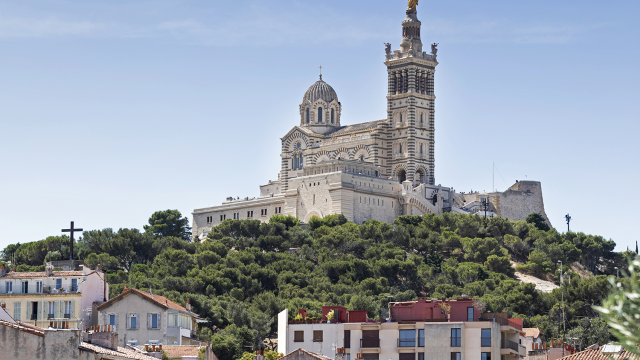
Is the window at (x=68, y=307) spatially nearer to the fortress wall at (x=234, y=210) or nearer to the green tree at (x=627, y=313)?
the green tree at (x=627, y=313)

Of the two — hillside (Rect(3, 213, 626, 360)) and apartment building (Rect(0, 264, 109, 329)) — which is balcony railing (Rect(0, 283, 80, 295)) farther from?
hillside (Rect(3, 213, 626, 360))

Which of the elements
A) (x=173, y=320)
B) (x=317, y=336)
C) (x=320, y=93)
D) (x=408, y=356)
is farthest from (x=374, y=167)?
(x=408, y=356)

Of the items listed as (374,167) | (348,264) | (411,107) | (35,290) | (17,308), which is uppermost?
(411,107)

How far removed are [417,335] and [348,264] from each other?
223 feet

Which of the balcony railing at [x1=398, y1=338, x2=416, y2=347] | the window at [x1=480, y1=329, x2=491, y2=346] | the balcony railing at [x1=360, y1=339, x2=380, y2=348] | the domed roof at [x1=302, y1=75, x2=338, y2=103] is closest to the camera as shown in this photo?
the window at [x1=480, y1=329, x2=491, y2=346]

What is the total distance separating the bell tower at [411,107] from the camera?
449 feet

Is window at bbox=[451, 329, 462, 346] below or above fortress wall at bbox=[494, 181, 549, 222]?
below

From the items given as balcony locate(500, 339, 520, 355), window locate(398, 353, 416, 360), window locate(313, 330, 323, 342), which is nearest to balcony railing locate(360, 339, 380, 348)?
window locate(398, 353, 416, 360)

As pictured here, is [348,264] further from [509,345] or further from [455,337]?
[455,337]

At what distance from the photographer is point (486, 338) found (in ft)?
156

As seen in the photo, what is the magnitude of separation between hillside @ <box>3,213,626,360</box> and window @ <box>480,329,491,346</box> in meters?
31.6

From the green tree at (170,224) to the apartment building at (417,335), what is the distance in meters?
96.0

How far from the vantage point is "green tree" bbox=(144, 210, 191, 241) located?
145125 millimetres

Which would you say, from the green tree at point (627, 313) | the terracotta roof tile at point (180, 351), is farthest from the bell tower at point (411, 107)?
the green tree at point (627, 313)
